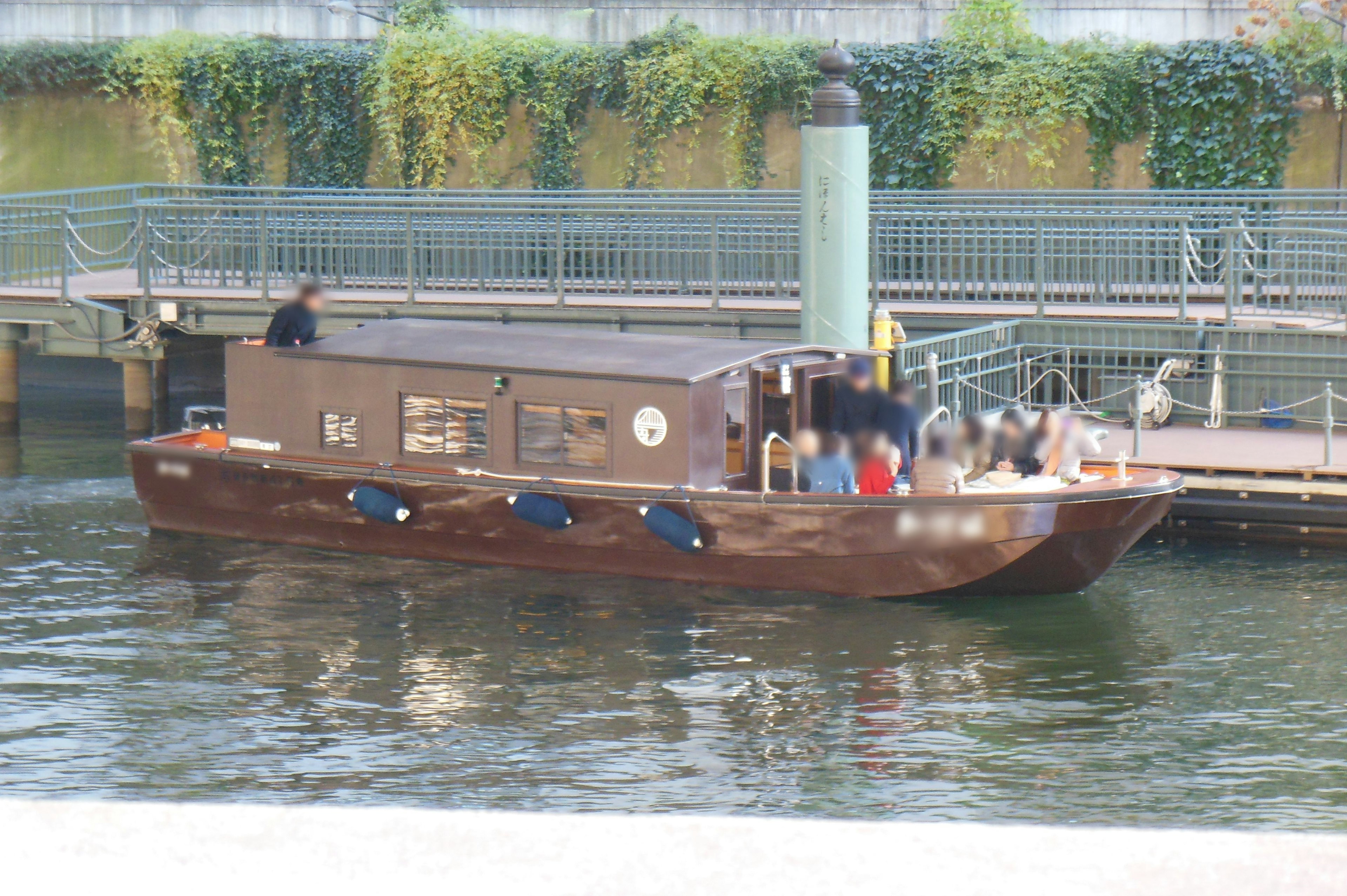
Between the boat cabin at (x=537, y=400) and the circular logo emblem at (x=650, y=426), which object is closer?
the circular logo emblem at (x=650, y=426)

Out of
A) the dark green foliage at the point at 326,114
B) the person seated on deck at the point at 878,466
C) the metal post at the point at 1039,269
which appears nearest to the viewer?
the person seated on deck at the point at 878,466

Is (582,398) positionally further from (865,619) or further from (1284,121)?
(1284,121)

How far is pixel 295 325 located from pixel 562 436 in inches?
121

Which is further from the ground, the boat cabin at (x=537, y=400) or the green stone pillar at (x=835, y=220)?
the green stone pillar at (x=835, y=220)

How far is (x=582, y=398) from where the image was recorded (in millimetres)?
13531

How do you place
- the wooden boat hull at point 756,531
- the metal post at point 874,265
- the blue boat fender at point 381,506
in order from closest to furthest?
the wooden boat hull at point 756,531 < the blue boat fender at point 381,506 < the metal post at point 874,265

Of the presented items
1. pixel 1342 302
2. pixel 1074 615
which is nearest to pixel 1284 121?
pixel 1342 302

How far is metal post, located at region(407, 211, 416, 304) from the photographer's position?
754 inches

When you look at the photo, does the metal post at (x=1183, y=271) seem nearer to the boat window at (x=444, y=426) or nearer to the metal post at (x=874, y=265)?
the metal post at (x=874, y=265)

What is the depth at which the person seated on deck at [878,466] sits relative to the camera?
1325 centimetres

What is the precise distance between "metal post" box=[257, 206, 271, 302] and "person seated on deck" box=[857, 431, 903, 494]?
922 cm

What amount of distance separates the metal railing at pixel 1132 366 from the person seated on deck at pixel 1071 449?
8.15 feet

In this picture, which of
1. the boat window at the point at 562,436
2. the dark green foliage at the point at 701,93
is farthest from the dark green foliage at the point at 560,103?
the boat window at the point at 562,436

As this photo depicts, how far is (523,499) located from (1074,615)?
14.9 feet
